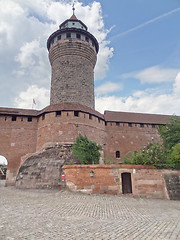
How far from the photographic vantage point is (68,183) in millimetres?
10641

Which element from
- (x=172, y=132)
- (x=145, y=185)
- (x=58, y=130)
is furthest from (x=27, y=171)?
(x=172, y=132)

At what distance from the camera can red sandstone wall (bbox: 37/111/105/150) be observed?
1475cm

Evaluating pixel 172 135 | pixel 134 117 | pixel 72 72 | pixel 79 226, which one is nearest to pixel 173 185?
pixel 172 135

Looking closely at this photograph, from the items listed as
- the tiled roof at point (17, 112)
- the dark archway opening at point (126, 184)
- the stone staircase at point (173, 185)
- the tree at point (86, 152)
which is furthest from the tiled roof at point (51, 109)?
the stone staircase at point (173, 185)

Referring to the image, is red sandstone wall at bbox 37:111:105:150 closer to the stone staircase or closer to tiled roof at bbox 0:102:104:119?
tiled roof at bbox 0:102:104:119

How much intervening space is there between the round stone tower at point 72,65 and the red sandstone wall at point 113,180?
8.52 metres

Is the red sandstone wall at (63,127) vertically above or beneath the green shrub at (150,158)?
above

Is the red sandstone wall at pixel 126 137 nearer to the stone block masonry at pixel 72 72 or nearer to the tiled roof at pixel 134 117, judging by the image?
the tiled roof at pixel 134 117

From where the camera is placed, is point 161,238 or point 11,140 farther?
point 11,140

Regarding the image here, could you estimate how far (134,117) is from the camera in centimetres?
2120

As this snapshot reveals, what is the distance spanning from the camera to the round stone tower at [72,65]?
17.5m

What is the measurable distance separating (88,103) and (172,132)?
889 cm

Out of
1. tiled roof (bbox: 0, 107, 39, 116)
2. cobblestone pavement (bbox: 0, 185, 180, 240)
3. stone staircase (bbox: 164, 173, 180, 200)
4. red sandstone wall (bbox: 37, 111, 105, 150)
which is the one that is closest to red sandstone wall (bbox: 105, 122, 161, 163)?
red sandstone wall (bbox: 37, 111, 105, 150)

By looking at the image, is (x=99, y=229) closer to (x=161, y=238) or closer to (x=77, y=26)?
(x=161, y=238)
